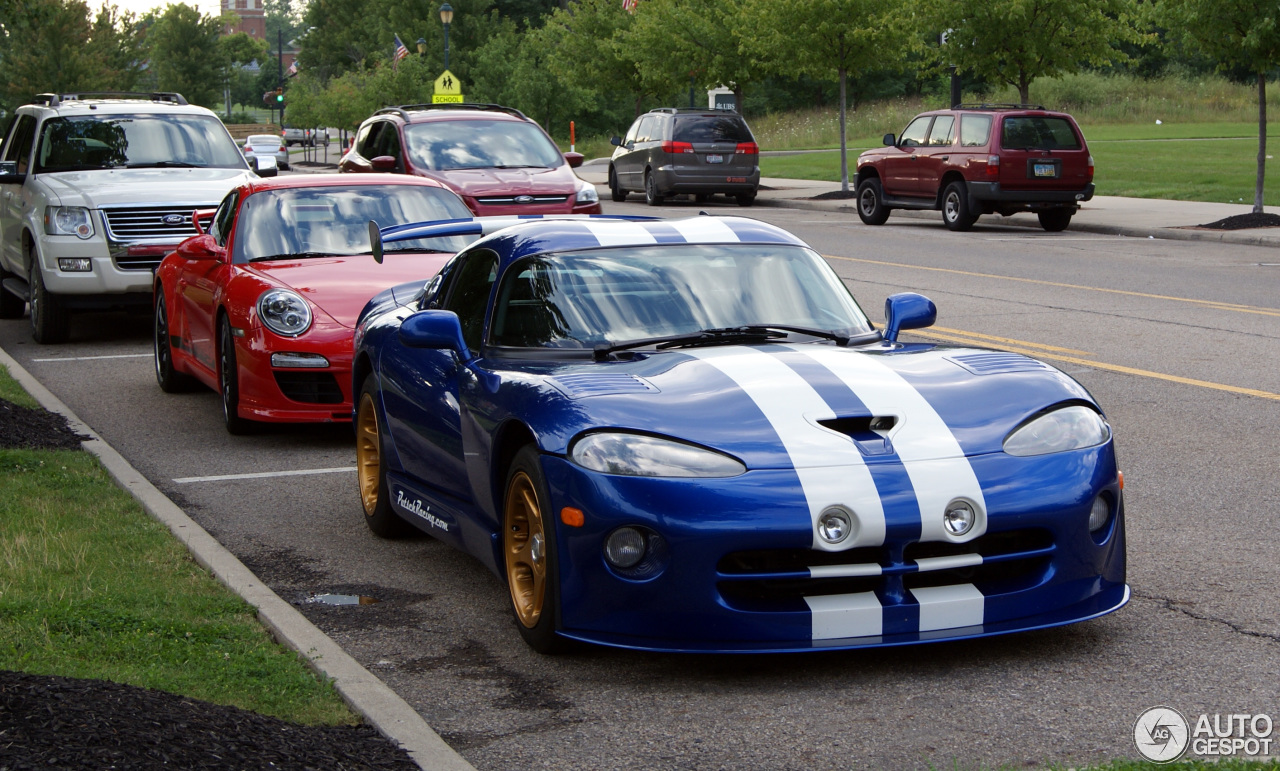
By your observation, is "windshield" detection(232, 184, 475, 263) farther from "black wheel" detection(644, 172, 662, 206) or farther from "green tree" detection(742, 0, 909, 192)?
"green tree" detection(742, 0, 909, 192)

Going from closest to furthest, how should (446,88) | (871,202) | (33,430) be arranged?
(33,430), (871,202), (446,88)

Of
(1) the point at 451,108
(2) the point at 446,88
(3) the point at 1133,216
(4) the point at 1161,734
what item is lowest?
(3) the point at 1133,216

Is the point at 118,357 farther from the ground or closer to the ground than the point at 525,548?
closer to the ground

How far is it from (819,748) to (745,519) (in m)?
0.71

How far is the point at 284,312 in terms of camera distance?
364 inches

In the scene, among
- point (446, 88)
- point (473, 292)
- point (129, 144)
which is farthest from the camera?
point (446, 88)

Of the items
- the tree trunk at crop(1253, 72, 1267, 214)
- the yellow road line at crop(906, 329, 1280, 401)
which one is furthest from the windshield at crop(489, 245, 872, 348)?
the tree trunk at crop(1253, 72, 1267, 214)

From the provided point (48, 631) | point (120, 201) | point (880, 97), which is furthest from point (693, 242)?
point (880, 97)

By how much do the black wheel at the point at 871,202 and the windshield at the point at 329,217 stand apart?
56.7 ft

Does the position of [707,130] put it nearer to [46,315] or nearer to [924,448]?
[46,315]

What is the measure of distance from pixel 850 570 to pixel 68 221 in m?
10.9

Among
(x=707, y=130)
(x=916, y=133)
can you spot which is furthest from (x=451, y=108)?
(x=707, y=130)

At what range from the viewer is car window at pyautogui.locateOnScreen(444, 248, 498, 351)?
245 inches

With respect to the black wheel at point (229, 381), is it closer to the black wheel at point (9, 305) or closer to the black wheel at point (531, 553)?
the black wheel at point (531, 553)
